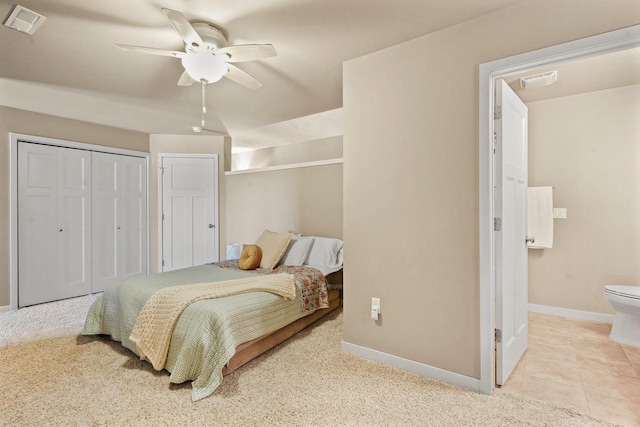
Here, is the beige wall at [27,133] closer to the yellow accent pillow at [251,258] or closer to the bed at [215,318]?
the bed at [215,318]

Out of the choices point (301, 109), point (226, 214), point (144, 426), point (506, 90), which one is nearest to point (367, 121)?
point (506, 90)

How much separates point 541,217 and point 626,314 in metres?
1.08

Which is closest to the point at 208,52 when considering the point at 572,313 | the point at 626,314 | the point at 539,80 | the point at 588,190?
the point at 539,80

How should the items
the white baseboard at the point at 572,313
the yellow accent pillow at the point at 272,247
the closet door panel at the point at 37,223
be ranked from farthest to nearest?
the closet door panel at the point at 37,223, the yellow accent pillow at the point at 272,247, the white baseboard at the point at 572,313

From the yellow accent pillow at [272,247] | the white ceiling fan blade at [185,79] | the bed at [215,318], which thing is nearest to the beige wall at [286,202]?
the yellow accent pillow at [272,247]

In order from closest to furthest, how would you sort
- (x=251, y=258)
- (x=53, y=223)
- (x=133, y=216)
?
(x=251, y=258), (x=53, y=223), (x=133, y=216)

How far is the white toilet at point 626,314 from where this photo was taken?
256 cm

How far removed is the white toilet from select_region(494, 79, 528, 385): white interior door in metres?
0.87

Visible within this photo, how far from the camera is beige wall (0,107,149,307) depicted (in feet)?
11.5

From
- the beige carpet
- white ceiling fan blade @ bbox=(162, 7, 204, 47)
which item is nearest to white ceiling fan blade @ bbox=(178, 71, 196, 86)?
white ceiling fan blade @ bbox=(162, 7, 204, 47)

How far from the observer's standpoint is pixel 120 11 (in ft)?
6.29

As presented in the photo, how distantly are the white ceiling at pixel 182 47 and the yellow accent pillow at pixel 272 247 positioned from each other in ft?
4.96

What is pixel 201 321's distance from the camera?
2.00 m

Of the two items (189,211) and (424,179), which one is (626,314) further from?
(189,211)
